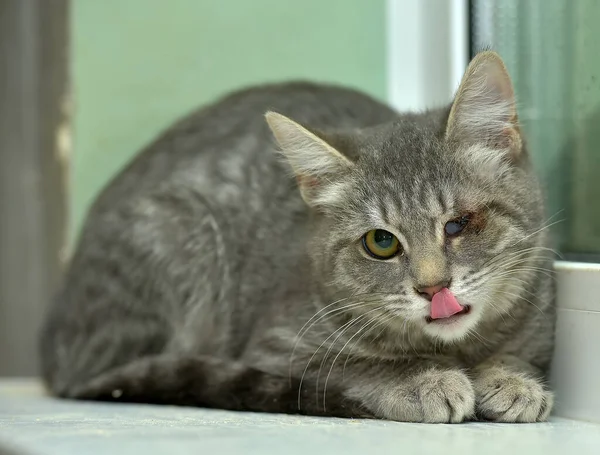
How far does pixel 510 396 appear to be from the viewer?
1782 millimetres

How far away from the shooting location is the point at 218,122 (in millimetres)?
2680

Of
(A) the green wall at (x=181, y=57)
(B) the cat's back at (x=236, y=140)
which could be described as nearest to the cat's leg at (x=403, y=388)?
(B) the cat's back at (x=236, y=140)

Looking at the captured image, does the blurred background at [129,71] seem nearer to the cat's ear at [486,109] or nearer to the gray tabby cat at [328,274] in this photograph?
the gray tabby cat at [328,274]

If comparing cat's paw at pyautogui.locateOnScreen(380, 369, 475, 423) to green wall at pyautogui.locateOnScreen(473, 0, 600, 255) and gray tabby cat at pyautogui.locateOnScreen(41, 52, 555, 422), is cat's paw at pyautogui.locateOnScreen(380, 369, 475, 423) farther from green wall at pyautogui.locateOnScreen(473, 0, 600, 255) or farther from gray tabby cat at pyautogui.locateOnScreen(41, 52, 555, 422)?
green wall at pyautogui.locateOnScreen(473, 0, 600, 255)

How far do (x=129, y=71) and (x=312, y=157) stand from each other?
1.17 metres

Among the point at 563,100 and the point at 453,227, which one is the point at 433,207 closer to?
the point at 453,227

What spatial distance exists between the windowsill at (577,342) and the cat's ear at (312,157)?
0.58 meters

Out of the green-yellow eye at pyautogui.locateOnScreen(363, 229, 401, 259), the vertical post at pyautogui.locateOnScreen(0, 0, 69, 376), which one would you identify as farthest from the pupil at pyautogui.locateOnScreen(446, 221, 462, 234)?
the vertical post at pyautogui.locateOnScreen(0, 0, 69, 376)

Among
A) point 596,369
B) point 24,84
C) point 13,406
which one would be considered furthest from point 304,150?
point 24,84

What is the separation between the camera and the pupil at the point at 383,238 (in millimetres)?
1882

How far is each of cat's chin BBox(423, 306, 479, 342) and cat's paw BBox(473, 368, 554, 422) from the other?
124 millimetres

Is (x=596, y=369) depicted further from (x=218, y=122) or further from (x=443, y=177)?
(x=218, y=122)

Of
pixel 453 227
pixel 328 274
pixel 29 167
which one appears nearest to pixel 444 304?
pixel 453 227

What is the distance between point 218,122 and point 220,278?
1.79ft
